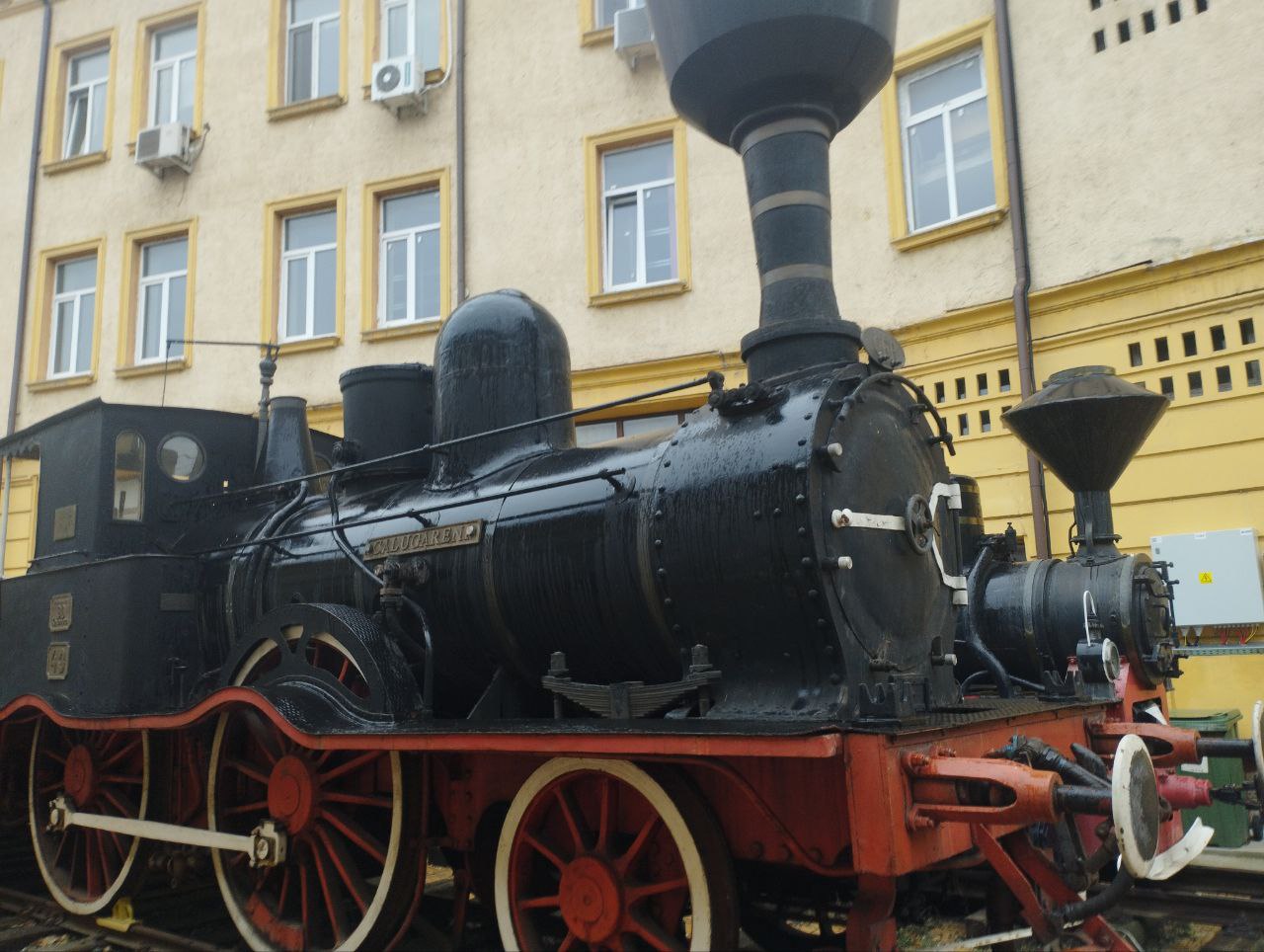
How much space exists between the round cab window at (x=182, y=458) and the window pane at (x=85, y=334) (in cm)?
957

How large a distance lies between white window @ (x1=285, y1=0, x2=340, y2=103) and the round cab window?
8814 mm

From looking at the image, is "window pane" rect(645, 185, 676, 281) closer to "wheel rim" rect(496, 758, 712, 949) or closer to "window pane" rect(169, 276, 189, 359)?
"window pane" rect(169, 276, 189, 359)

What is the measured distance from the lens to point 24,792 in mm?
6695

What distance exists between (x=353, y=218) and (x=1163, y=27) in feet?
29.0

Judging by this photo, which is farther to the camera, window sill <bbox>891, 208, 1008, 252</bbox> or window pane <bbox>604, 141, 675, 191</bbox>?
window pane <bbox>604, 141, 675, 191</bbox>

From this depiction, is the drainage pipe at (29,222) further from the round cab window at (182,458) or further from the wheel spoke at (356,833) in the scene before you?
the wheel spoke at (356,833)

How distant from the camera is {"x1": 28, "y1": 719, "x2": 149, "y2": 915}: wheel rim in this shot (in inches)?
222

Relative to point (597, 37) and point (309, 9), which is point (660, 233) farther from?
point (309, 9)

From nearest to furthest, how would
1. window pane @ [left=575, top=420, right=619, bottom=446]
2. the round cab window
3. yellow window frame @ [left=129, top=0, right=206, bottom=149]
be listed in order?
1. the round cab window
2. window pane @ [left=575, top=420, right=619, bottom=446]
3. yellow window frame @ [left=129, top=0, right=206, bottom=149]

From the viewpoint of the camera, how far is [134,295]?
47.8 ft

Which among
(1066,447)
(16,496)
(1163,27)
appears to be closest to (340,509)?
(1066,447)

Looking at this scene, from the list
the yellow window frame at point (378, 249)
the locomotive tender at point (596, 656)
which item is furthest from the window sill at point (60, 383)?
the locomotive tender at point (596, 656)

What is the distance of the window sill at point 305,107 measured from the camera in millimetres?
13516

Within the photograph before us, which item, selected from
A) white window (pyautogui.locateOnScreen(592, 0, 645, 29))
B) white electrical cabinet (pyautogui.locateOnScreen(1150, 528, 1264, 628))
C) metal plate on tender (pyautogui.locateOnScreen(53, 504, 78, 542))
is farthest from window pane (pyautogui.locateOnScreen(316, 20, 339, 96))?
white electrical cabinet (pyautogui.locateOnScreen(1150, 528, 1264, 628))
